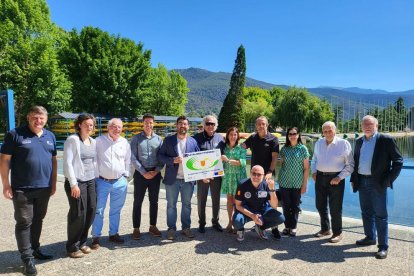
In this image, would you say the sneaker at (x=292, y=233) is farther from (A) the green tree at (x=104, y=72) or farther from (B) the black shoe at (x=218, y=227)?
(A) the green tree at (x=104, y=72)

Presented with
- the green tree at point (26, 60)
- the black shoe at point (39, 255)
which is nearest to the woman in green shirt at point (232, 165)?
the black shoe at point (39, 255)

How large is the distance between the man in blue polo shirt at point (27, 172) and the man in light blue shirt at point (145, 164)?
4.10 ft

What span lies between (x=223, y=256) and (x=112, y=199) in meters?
1.75

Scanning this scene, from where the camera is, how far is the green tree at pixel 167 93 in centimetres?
5506

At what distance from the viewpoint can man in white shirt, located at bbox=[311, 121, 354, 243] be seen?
177 inches

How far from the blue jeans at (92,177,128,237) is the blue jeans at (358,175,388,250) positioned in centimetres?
338

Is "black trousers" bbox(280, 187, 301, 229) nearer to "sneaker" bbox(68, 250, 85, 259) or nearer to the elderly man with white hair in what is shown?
the elderly man with white hair

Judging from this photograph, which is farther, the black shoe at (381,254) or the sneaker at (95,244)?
the sneaker at (95,244)

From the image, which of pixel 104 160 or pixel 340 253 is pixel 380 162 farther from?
pixel 104 160

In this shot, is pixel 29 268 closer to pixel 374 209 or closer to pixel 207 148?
pixel 207 148

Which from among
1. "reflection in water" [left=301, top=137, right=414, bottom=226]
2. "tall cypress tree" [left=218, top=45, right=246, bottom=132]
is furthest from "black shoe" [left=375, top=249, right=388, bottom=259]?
"tall cypress tree" [left=218, top=45, right=246, bottom=132]

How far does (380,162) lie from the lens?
13.5ft

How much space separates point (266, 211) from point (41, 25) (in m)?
26.9

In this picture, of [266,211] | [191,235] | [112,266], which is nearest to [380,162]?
[266,211]
